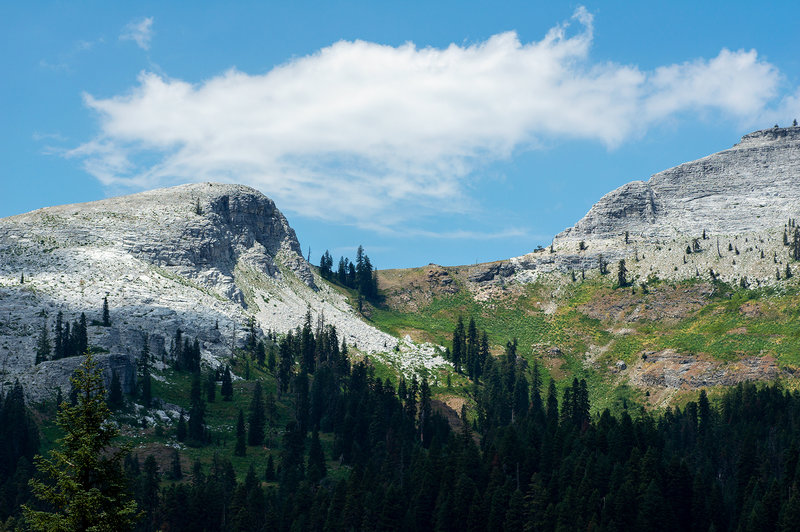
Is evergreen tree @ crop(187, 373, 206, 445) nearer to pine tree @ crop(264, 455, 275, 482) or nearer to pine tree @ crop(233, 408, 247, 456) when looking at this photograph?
pine tree @ crop(233, 408, 247, 456)

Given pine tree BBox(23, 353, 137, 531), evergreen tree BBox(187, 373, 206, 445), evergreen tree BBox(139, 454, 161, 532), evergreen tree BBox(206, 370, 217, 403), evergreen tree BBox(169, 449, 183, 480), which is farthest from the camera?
evergreen tree BBox(206, 370, 217, 403)

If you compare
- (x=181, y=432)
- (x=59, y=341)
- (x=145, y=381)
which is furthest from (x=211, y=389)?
(x=59, y=341)

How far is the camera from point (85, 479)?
35.2 m

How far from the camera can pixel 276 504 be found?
131 metres

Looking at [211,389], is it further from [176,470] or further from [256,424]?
[176,470]

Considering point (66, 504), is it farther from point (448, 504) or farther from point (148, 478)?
point (148, 478)

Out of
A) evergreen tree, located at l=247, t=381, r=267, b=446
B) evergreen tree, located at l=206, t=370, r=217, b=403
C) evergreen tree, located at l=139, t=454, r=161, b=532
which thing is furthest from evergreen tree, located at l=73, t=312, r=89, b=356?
evergreen tree, located at l=139, t=454, r=161, b=532

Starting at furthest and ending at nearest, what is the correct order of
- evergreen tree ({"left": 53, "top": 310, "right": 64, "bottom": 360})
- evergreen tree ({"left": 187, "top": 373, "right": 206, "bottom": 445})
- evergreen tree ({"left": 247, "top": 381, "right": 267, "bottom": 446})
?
evergreen tree ({"left": 53, "top": 310, "right": 64, "bottom": 360}) < evergreen tree ({"left": 247, "top": 381, "right": 267, "bottom": 446}) < evergreen tree ({"left": 187, "top": 373, "right": 206, "bottom": 445})

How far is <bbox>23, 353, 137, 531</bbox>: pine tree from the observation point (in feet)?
112

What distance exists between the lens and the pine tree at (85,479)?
3416cm

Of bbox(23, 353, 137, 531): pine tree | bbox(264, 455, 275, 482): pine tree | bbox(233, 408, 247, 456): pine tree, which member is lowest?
bbox(264, 455, 275, 482): pine tree

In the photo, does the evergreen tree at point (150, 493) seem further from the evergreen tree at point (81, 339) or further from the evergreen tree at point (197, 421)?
the evergreen tree at point (81, 339)

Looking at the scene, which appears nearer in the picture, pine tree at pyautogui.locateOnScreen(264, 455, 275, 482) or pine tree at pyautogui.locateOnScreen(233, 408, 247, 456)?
pine tree at pyautogui.locateOnScreen(264, 455, 275, 482)

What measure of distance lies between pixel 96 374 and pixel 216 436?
138720 mm
